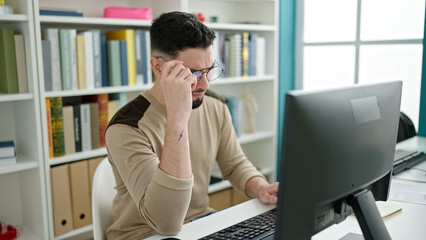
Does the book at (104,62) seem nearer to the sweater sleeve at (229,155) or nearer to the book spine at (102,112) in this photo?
the book spine at (102,112)

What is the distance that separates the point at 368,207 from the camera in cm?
98

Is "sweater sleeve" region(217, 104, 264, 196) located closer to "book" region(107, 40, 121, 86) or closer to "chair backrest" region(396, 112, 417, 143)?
"book" region(107, 40, 121, 86)

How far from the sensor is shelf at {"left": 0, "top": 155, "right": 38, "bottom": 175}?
2008mm

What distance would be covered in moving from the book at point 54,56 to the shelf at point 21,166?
369mm

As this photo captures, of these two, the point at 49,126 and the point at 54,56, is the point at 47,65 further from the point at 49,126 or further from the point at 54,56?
the point at 49,126

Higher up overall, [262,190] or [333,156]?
[333,156]

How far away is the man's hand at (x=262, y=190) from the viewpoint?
1.39m

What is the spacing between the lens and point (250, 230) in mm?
1159

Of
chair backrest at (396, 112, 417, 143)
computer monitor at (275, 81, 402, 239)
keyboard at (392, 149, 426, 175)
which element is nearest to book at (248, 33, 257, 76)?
chair backrest at (396, 112, 417, 143)

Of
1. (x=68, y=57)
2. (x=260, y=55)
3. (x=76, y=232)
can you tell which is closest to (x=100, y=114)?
(x=68, y=57)

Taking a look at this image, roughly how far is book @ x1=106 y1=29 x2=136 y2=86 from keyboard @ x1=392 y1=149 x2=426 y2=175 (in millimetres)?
1401

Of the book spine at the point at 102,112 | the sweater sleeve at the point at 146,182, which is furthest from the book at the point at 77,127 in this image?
the sweater sleeve at the point at 146,182

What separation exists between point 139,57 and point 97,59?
9.9 inches

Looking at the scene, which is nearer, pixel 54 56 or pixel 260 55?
pixel 54 56
